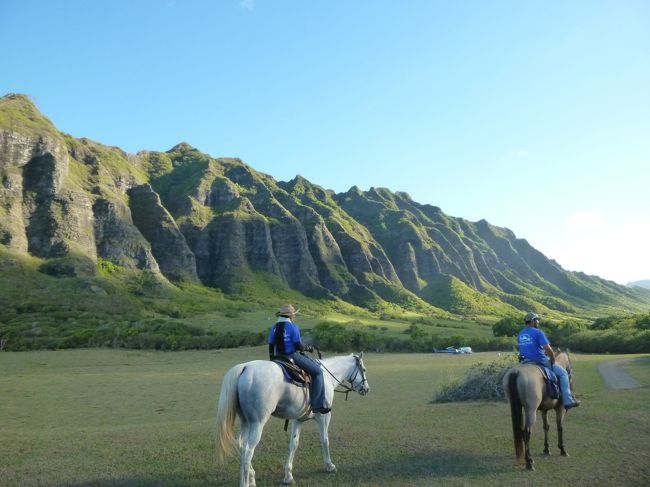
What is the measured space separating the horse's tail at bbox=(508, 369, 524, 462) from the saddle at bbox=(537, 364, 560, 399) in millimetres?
950

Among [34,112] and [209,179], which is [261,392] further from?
[209,179]

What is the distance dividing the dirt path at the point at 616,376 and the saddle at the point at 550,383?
18.2m

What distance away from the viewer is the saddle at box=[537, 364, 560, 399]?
40.7ft

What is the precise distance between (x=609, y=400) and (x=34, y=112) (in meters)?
155

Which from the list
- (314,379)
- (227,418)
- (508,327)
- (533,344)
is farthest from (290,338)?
(508,327)

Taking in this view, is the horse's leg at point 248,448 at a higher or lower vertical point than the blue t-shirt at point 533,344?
lower

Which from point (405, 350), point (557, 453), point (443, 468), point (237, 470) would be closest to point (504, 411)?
point (557, 453)

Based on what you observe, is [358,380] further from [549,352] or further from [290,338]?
[549,352]

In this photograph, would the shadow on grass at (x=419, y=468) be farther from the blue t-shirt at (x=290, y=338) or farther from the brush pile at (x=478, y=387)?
the brush pile at (x=478, y=387)

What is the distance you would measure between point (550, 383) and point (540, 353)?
0.78 m

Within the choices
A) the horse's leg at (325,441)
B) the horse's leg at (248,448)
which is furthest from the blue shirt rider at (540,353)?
the horse's leg at (248,448)

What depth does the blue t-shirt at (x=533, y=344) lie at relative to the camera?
12.6 m

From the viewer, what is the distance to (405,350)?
6875 cm

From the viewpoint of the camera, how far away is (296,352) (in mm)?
11422
